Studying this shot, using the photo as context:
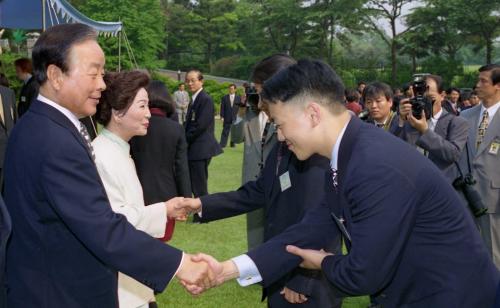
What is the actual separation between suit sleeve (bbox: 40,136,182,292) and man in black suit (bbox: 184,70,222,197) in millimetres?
6108

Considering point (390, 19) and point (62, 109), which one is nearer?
point (62, 109)

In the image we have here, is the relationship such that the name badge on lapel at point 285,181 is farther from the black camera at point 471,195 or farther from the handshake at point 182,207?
the black camera at point 471,195

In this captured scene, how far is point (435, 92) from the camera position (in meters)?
5.91

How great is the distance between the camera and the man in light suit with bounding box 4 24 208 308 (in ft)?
7.88

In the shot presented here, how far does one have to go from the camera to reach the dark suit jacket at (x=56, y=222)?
94.1 inches

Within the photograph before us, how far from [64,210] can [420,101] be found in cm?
388

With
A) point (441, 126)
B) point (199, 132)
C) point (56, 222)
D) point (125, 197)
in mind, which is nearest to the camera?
point (56, 222)

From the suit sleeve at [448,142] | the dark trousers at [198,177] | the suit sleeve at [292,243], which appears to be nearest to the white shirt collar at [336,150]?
the suit sleeve at [292,243]

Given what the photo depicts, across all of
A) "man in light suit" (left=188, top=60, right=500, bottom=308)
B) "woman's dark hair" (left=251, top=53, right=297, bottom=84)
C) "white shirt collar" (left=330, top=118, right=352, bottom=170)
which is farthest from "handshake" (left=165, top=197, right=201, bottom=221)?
"white shirt collar" (left=330, top=118, right=352, bottom=170)

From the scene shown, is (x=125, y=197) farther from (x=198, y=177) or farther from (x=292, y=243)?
(x=198, y=177)

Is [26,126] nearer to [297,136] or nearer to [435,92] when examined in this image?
[297,136]

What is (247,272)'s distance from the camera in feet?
9.69

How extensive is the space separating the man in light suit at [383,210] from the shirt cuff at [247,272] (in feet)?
1.71

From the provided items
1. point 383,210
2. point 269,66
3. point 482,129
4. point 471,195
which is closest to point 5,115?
point 269,66
